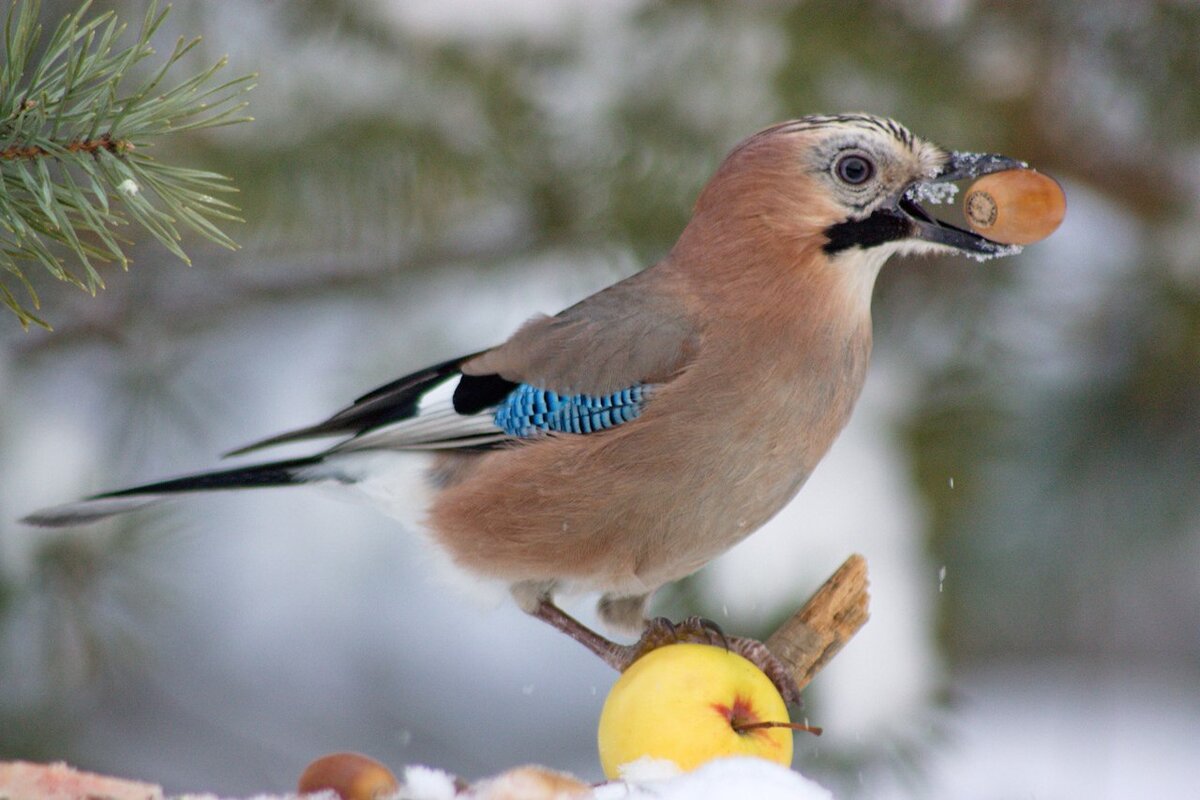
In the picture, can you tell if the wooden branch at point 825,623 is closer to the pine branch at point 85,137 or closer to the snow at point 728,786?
the snow at point 728,786

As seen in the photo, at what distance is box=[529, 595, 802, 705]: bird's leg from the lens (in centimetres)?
129

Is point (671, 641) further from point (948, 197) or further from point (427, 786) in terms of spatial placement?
point (948, 197)

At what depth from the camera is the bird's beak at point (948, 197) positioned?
1.29 metres

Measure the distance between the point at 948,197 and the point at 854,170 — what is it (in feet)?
0.34

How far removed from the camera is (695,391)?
52.4 inches

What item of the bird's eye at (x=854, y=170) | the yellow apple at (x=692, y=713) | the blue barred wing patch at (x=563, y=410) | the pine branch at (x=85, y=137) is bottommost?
the yellow apple at (x=692, y=713)

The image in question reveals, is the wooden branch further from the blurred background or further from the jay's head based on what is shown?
the blurred background

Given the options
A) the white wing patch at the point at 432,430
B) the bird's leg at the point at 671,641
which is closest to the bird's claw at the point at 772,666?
the bird's leg at the point at 671,641

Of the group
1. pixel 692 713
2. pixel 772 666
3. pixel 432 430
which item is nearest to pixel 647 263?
pixel 432 430

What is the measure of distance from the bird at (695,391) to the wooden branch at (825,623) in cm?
3

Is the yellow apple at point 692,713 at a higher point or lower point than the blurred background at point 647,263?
lower

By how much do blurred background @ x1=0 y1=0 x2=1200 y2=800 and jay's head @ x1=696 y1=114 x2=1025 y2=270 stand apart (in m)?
0.58

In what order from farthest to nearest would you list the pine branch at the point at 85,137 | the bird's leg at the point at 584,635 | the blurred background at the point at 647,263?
the blurred background at the point at 647,263
the bird's leg at the point at 584,635
the pine branch at the point at 85,137

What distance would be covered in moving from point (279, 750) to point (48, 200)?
172 cm
